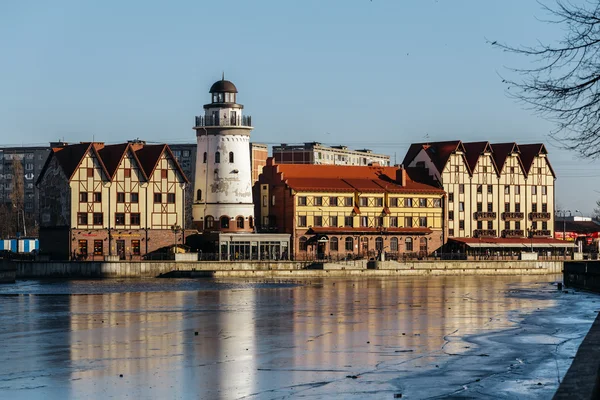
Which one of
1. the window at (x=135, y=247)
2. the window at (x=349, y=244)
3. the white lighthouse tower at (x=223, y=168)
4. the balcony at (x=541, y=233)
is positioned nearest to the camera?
the window at (x=135, y=247)

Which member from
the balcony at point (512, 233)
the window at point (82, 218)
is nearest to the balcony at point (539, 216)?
the balcony at point (512, 233)

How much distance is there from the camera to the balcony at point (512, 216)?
417 ft

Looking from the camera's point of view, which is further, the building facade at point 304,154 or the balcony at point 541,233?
the building facade at point 304,154

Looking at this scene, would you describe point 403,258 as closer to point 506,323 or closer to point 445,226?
point 445,226

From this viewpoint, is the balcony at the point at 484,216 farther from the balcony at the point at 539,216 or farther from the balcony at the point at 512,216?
the balcony at the point at 539,216

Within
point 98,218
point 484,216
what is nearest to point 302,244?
point 98,218

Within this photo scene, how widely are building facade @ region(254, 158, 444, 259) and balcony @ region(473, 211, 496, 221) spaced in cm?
563

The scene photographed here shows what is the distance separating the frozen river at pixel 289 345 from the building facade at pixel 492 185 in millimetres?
54432

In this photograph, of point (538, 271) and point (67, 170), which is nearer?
point (67, 170)

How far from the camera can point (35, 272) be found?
3794 inches

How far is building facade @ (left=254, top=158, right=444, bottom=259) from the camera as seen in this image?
113500mm

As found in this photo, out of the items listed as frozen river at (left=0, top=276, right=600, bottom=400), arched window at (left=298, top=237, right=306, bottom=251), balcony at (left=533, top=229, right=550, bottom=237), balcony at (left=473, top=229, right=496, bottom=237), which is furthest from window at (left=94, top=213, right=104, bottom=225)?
balcony at (left=533, top=229, right=550, bottom=237)

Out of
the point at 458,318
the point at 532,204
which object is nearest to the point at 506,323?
the point at 458,318

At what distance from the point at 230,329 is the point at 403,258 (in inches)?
2820
